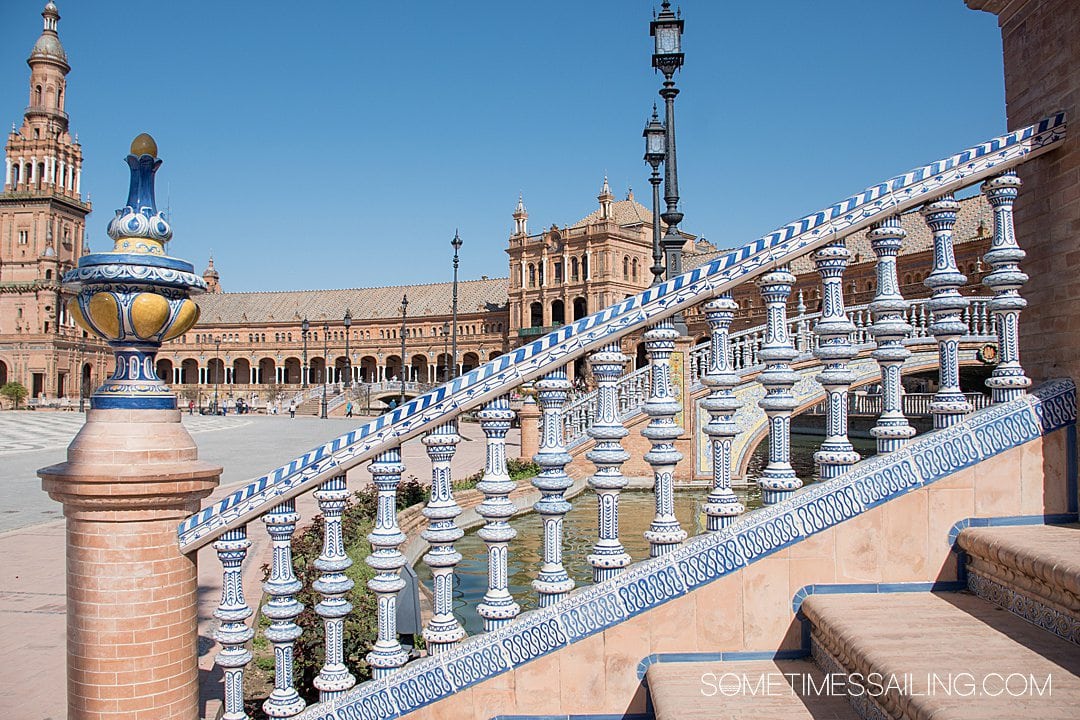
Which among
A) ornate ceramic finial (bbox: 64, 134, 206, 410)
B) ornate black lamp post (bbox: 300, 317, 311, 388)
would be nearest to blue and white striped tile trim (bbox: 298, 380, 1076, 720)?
ornate ceramic finial (bbox: 64, 134, 206, 410)

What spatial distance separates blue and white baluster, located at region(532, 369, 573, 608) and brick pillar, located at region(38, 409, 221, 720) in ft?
4.12

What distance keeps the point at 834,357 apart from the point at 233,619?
2.38 metres

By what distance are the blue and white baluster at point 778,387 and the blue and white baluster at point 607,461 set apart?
53cm

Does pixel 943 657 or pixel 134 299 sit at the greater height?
pixel 134 299

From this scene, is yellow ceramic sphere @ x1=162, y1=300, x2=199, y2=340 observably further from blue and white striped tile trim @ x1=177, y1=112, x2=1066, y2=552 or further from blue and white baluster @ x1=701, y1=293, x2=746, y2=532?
blue and white baluster @ x1=701, y1=293, x2=746, y2=532

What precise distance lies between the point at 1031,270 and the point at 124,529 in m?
3.61

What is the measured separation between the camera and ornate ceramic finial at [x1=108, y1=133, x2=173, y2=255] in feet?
9.10

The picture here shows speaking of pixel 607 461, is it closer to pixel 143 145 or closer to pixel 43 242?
pixel 143 145

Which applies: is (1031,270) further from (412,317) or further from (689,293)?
(412,317)

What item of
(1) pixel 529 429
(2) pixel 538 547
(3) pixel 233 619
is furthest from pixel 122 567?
(1) pixel 529 429

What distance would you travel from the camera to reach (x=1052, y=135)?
2.94 metres

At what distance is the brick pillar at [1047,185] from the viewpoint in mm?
2867

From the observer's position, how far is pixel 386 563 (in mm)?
2742

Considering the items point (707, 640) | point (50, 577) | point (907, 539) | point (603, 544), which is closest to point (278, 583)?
point (603, 544)
